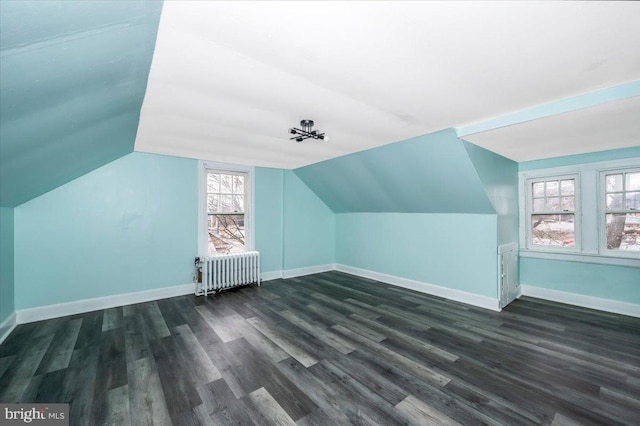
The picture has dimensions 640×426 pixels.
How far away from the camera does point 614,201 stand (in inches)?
145

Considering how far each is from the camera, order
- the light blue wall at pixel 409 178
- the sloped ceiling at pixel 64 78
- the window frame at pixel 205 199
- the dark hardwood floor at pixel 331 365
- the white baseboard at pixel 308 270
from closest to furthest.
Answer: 1. the sloped ceiling at pixel 64 78
2. the dark hardwood floor at pixel 331 365
3. the light blue wall at pixel 409 178
4. the window frame at pixel 205 199
5. the white baseboard at pixel 308 270

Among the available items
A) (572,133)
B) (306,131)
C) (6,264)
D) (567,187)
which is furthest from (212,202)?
(567,187)

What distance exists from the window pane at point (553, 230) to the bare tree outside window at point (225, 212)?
526 cm

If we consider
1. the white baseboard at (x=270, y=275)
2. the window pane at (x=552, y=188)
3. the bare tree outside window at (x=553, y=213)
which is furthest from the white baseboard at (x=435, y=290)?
the window pane at (x=552, y=188)

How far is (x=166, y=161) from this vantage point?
430cm

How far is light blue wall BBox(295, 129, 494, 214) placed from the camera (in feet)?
11.3

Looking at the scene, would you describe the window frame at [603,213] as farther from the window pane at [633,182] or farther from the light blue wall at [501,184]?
the light blue wall at [501,184]

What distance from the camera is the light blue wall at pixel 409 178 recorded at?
3.43m

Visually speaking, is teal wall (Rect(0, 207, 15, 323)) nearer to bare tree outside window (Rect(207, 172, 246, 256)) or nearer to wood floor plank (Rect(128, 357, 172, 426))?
wood floor plank (Rect(128, 357, 172, 426))

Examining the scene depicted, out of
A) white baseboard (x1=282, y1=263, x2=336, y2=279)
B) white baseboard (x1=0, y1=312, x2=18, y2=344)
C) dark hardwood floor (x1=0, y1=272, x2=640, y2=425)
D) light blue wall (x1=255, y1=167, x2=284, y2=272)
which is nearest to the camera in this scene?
dark hardwood floor (x1=0, y1=272, x2=640, y2=425)

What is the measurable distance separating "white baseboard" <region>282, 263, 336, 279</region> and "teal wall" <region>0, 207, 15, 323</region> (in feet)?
Result: 12.6

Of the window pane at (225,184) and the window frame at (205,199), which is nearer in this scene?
the window frame at (205,199)

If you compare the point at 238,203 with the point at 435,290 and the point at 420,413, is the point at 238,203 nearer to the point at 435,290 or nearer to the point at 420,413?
the point at 435,290
